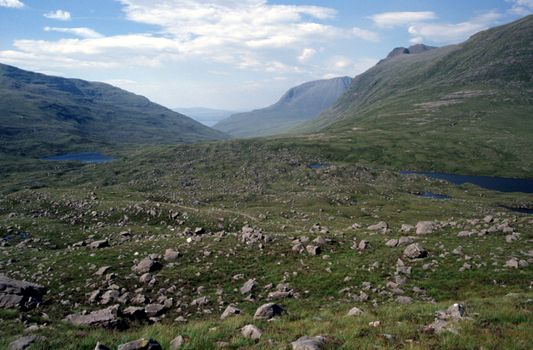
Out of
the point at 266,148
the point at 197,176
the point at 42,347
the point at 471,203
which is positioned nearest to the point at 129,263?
the point at 42,347

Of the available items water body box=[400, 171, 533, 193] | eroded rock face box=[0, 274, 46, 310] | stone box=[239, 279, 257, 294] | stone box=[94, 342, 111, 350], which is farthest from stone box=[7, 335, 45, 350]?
water body box=[400, 171, 533, 193]

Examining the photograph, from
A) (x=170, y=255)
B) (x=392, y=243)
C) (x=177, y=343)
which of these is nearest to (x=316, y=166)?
(x=392, y=243)

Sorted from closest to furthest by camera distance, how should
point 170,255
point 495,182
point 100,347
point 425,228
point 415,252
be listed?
point 100,347, point 415,252, point 170,255, point 425,228, point 495,182

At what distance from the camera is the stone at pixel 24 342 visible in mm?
11290

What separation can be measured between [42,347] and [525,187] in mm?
156415

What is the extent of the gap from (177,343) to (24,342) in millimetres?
5274

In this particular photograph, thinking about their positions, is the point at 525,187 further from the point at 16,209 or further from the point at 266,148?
the point at 16,209

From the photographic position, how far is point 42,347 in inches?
445

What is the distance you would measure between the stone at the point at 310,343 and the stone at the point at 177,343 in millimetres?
3837

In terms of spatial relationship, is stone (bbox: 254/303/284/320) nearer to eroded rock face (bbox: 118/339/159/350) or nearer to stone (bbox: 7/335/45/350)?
eroded rock face (bbox: 118/339/159/350)

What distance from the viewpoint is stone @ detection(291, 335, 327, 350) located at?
36.1ft

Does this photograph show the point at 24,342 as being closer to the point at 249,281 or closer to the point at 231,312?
the point at 231,312

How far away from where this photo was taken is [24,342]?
38.1 feet

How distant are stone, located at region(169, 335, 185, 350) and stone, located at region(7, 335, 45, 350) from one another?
4.61 meters
